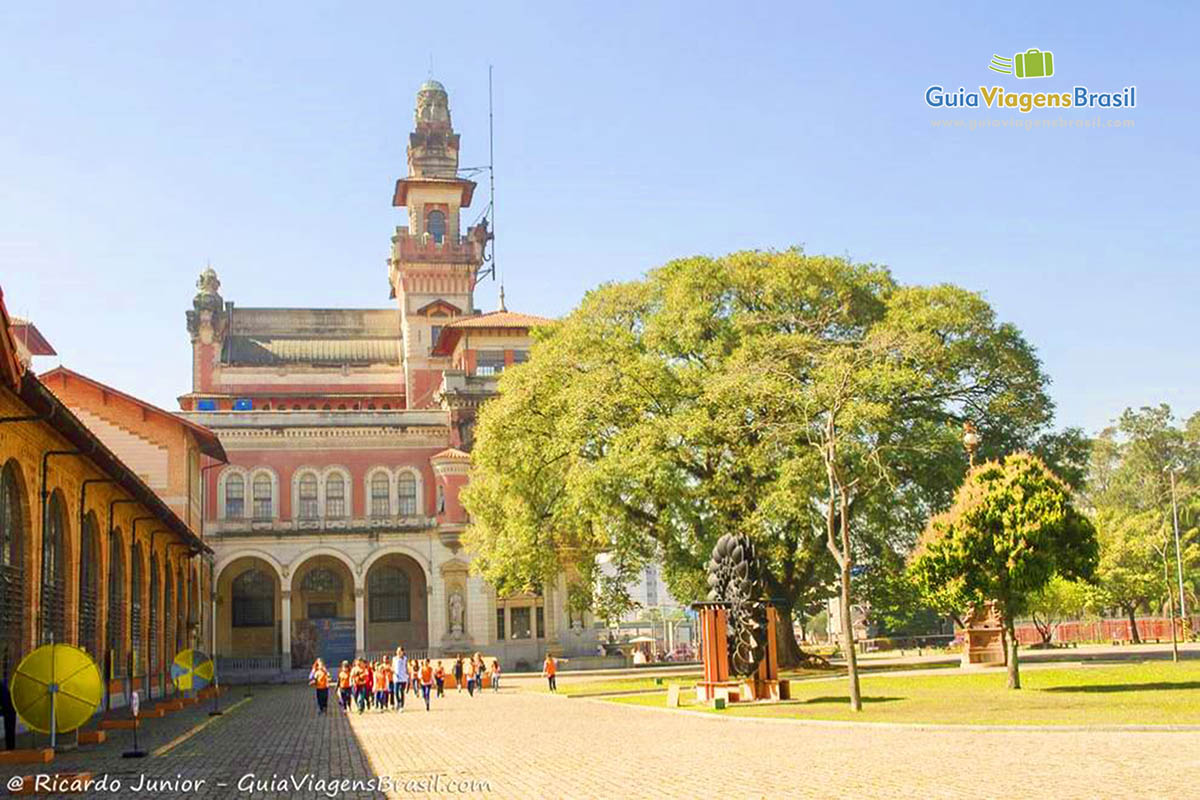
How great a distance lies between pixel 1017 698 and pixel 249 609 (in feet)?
154

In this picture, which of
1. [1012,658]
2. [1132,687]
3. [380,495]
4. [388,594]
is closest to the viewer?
[1132,687]

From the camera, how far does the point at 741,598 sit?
98.0 ft

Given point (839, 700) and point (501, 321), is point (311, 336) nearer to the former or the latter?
point (501, 321)

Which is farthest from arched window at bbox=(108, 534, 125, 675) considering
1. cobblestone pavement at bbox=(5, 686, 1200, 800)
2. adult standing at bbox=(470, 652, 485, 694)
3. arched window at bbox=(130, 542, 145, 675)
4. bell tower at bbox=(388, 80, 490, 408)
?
bell tower at bbox=(388, 80, 490, 408)

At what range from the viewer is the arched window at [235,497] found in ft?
214

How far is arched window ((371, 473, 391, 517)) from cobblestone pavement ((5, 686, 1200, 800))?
38.3m

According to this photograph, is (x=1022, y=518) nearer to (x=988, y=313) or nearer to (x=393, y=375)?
(x=988, y=313)

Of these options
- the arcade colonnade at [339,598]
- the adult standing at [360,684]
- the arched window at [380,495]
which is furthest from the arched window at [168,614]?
the arched window at [380,495]

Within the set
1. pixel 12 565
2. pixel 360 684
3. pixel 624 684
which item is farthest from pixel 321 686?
pixel 624 684

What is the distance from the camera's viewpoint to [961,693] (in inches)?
1182

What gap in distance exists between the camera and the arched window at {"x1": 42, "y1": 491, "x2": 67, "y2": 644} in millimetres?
27188

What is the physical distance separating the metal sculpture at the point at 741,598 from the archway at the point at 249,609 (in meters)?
39.2

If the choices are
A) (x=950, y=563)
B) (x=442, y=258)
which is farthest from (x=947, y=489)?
(x=442, y=258)

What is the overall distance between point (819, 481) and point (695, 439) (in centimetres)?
435
